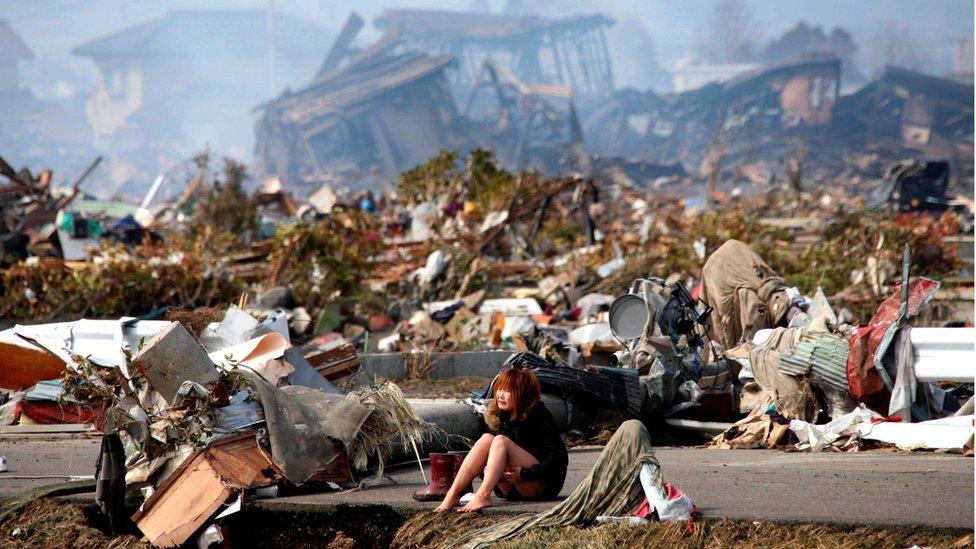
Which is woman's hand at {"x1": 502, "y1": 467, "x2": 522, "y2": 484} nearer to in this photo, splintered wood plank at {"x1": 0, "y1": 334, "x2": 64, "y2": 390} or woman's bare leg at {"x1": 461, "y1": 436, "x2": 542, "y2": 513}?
woman's bare leg at {"x1": 461, "y1": 436, "x2": 542, "y2": 513}

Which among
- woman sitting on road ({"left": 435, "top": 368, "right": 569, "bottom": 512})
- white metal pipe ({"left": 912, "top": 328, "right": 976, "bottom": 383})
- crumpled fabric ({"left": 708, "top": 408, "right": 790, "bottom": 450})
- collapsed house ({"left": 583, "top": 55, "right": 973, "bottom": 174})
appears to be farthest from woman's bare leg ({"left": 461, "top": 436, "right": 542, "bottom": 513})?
collapsed house ({"left": 583, "top": 55, "right": 973, "bottom": 174})

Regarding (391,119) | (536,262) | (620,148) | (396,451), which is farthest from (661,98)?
(396,451)

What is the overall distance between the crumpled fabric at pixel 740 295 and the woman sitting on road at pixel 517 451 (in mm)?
4870

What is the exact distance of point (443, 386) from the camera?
10.7 metres

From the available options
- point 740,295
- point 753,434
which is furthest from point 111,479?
point 740,295

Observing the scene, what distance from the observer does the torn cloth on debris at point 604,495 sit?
17.6ft

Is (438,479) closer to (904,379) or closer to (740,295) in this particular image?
(904,379)

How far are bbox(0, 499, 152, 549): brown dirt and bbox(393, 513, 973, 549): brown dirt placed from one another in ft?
5.55

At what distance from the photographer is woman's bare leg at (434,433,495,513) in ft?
18.8

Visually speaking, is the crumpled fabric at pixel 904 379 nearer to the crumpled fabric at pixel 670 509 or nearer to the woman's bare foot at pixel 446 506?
A: the crumpled fabric at pixel 670 509

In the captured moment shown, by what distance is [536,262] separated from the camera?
18375mm

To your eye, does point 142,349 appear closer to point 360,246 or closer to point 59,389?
point 59,389

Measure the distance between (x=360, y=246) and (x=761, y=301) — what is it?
24.7ft

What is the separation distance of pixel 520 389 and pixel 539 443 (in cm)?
30
